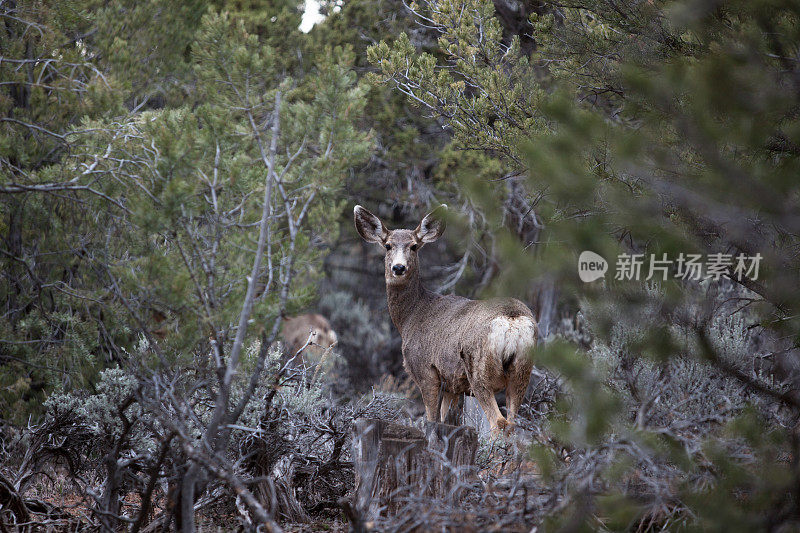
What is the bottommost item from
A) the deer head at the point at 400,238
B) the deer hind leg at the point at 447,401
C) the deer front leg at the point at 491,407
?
the deer hind leg at the point at 447,401

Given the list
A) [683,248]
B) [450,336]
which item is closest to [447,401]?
[450,336]

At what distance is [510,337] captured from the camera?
600 centimetres

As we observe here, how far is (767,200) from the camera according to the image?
3.44 metres

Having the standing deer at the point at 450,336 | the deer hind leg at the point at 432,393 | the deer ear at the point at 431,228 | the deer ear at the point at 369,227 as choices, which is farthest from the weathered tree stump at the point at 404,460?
the deer ear at the point at 369,227

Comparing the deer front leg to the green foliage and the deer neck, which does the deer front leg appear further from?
the deer neck

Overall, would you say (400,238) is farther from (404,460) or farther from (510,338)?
(404,460)

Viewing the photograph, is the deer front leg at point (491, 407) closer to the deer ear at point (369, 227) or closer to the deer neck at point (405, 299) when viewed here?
the deer neck at point (405, 299)

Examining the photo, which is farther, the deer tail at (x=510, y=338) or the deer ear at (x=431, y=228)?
the deer ear at (x=431, y=228)

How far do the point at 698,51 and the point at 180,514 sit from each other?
4257 millimetres

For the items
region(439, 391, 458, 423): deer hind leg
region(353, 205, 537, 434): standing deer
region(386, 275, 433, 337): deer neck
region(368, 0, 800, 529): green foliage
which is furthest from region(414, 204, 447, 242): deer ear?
region(368, 0, 800, 529): green foliage

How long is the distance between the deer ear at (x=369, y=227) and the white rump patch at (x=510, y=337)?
178 centimetres

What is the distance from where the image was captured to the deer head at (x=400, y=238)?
23.6 ft

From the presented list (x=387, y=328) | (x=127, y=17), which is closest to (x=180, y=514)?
(x=127, y=17)

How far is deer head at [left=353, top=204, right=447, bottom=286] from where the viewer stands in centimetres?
720
